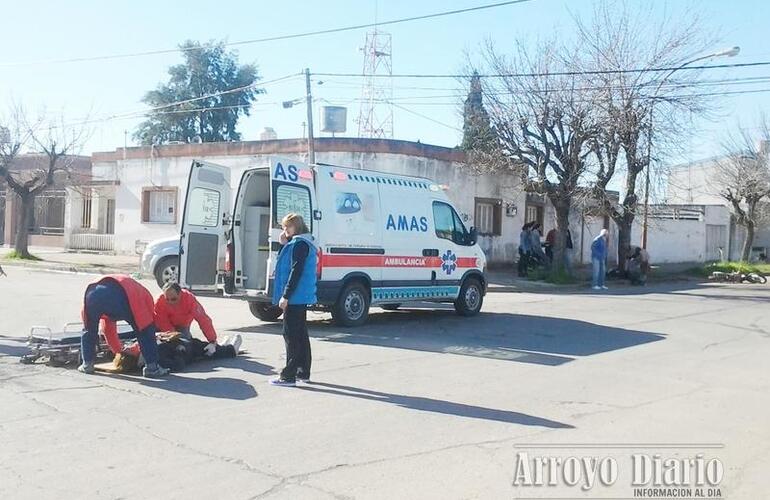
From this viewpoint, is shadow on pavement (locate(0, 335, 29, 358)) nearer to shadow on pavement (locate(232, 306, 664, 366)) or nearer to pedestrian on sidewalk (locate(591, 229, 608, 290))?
shadow on pavement (locate(232, 306, 664, 366))

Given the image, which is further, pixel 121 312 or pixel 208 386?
pixel 121 312

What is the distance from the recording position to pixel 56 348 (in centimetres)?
858

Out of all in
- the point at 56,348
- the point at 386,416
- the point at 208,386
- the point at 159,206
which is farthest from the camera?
the point at 159,206

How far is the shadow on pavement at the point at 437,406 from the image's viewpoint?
671 centimetres

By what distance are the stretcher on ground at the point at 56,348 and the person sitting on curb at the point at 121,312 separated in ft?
1.78

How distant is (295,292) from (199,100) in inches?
1857

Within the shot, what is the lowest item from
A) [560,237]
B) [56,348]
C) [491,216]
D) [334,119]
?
[56,348]

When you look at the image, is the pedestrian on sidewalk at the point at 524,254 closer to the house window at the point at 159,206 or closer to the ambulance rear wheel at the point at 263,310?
the house window at the point at 159,206

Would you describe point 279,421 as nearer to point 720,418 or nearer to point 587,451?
point 587,451

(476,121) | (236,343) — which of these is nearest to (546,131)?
(476,121)

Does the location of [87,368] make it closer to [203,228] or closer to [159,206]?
[203,228]

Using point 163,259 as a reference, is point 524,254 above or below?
above

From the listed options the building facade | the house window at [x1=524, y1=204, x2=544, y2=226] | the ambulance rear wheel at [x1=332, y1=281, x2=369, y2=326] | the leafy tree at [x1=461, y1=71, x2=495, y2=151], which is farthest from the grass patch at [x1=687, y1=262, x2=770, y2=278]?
the ambulance rear wheel at [x1=332, y1=281, x2=369, y2=326]

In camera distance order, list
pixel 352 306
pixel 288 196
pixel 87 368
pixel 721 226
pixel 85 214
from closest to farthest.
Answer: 1. pixel 87 368
2. pixel 288 196
3. pixel 352 306
4. pixel 85 214
5. pixel 721 226
